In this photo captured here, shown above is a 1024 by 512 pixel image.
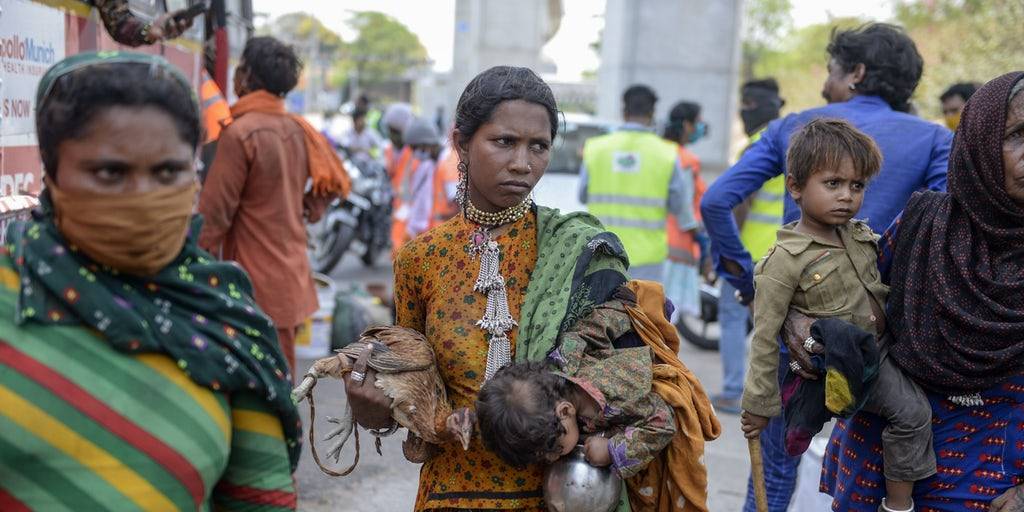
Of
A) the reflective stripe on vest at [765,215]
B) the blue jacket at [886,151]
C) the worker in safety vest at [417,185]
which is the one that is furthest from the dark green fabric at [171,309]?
the worker in safety vest at [417,185]

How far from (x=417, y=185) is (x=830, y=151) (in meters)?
6.64

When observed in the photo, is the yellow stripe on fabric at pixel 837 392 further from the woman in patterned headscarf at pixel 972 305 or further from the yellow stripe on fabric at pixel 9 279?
the yellow stripe on fabric at pixel 9 279

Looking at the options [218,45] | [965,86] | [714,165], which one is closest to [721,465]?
[965,86]

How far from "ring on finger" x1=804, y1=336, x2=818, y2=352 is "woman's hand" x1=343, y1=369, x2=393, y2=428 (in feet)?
3.66

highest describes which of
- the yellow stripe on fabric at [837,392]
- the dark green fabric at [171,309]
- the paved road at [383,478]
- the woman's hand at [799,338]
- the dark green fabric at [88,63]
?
the dark green fabric at [88,63]

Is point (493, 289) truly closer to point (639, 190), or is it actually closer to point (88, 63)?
point (88, 63)

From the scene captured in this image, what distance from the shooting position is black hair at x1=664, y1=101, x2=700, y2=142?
8094mm

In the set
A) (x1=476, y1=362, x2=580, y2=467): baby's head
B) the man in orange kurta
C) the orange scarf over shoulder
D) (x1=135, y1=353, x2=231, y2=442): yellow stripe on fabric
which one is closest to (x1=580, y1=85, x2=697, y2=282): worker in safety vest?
the orange scarf over shoulder

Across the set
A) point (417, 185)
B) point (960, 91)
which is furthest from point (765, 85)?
point (417, 185)

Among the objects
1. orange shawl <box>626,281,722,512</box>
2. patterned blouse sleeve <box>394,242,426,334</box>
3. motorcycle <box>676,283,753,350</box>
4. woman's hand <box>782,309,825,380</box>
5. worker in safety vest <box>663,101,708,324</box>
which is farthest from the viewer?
motorcycle <box>676,283,753,350</box>

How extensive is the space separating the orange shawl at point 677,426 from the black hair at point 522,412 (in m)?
0.25

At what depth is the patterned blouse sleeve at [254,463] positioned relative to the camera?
1.87 m

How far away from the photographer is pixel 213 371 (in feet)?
5.79

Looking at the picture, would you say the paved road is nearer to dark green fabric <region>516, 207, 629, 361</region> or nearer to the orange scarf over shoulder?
the orange scarf over shoulder
